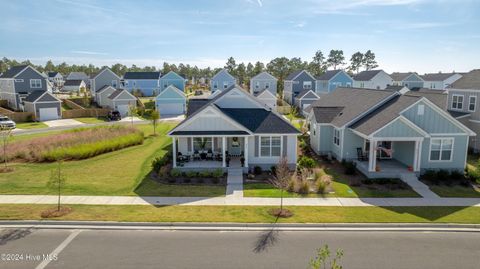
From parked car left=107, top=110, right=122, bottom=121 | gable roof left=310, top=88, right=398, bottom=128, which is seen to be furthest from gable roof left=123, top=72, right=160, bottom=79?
gable roof left=310, top=88, right=398, bottom=128

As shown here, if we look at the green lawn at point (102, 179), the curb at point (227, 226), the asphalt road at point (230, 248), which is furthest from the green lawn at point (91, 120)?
the asphalt road at point (230, 248)

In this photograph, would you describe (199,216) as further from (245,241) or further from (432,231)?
(432,231)

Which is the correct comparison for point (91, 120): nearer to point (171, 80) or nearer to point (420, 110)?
point (171, 80)

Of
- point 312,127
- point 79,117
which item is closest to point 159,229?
point 312,127

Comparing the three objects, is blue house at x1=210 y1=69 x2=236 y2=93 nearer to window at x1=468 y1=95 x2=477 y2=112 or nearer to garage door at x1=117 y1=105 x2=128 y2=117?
garage door at x1=117 y1=105 x2=128 y2=117

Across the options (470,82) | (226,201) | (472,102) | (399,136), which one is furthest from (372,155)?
(470,82)
